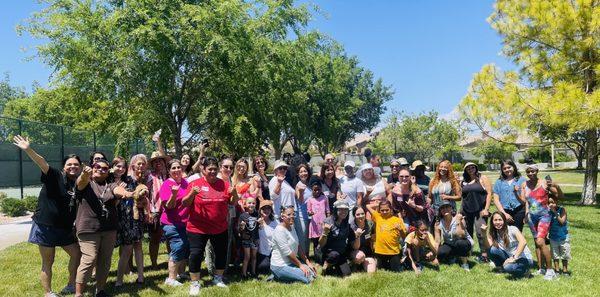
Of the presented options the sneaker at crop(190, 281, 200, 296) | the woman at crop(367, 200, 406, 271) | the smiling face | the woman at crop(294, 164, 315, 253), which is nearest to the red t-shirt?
the sneaker at crop(190, 281, 200, 296)

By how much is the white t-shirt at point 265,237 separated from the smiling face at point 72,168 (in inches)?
96.6

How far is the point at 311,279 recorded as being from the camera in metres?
5.87

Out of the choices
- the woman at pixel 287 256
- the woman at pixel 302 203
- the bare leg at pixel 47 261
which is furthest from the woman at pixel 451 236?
the bare leg at pixel 47 261

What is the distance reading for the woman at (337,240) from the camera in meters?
6.10

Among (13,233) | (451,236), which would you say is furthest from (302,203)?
(13,233)

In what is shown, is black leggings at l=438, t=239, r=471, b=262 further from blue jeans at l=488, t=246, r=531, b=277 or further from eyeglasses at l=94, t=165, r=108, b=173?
eyeglasses at l=94, t=165, r=108, b=173

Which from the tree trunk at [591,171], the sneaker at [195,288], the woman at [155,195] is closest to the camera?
the sneaker at [195,288]

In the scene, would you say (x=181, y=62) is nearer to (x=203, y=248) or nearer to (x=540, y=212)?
(x=203, y=248)

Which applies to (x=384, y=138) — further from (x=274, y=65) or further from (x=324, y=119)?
(x=274, y=65)

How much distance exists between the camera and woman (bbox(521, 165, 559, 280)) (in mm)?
5914

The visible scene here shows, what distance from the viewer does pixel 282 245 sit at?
586 centimetres

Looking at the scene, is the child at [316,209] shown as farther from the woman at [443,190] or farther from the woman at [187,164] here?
the woman at [187,164]

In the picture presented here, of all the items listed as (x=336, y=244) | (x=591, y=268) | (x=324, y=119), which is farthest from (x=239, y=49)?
(x=324, y=119)

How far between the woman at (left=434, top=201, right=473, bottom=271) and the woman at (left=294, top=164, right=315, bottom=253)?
1981mm
